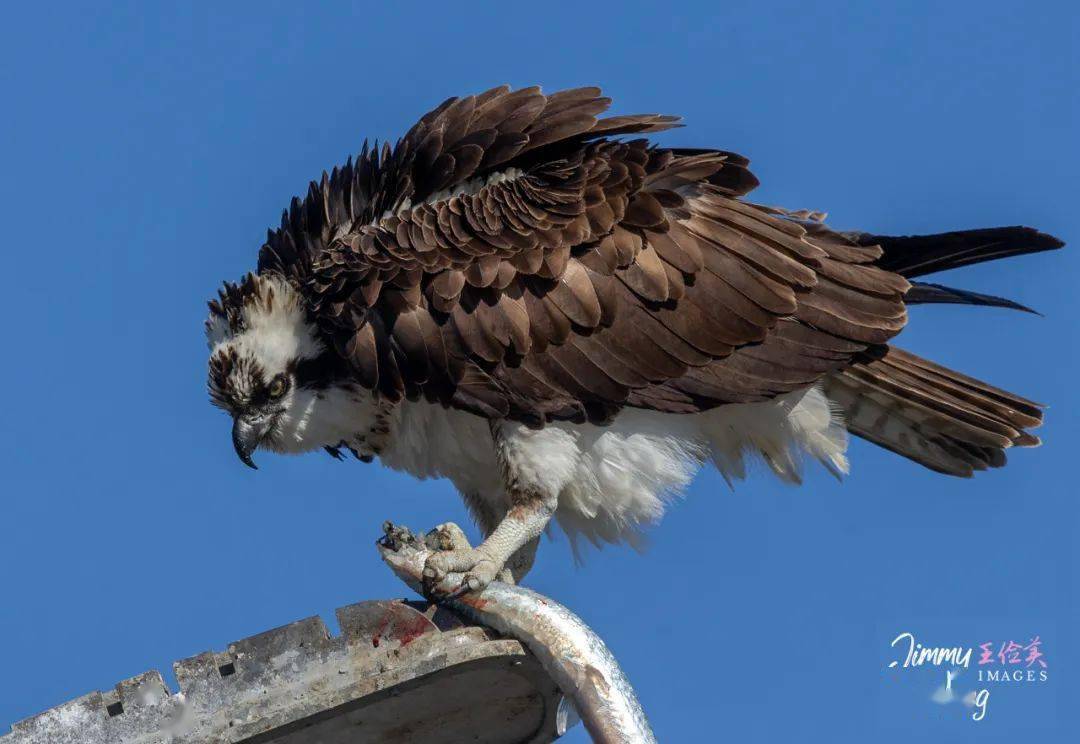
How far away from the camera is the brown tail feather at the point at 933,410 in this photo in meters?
8.76

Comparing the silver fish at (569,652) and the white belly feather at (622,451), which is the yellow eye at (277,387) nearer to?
the white belly feather at (622,451)

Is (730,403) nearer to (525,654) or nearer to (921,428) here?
(921,428)

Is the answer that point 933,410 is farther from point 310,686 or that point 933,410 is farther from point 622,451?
point 310,686

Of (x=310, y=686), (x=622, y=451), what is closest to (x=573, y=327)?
(x=622, y=451)

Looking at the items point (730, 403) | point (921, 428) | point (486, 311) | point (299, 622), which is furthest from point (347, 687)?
point (921, 428)

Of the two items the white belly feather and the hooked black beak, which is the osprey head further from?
the white belly feather

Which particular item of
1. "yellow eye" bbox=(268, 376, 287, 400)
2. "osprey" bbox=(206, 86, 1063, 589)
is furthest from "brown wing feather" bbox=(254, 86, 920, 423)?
"yellow eye" bbox=(268, 376, 287, 400)

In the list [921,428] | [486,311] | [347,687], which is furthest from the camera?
[921,428]

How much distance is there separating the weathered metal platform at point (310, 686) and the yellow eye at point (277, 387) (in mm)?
A: 2171

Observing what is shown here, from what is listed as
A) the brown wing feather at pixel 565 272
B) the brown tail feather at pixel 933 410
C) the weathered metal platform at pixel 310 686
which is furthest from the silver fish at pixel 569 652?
the brown tail feather at pixel 933 410

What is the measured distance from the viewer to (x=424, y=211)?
8273mm

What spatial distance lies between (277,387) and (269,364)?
0.40ft

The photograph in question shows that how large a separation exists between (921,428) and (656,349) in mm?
1533

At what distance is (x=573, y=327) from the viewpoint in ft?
27.0
